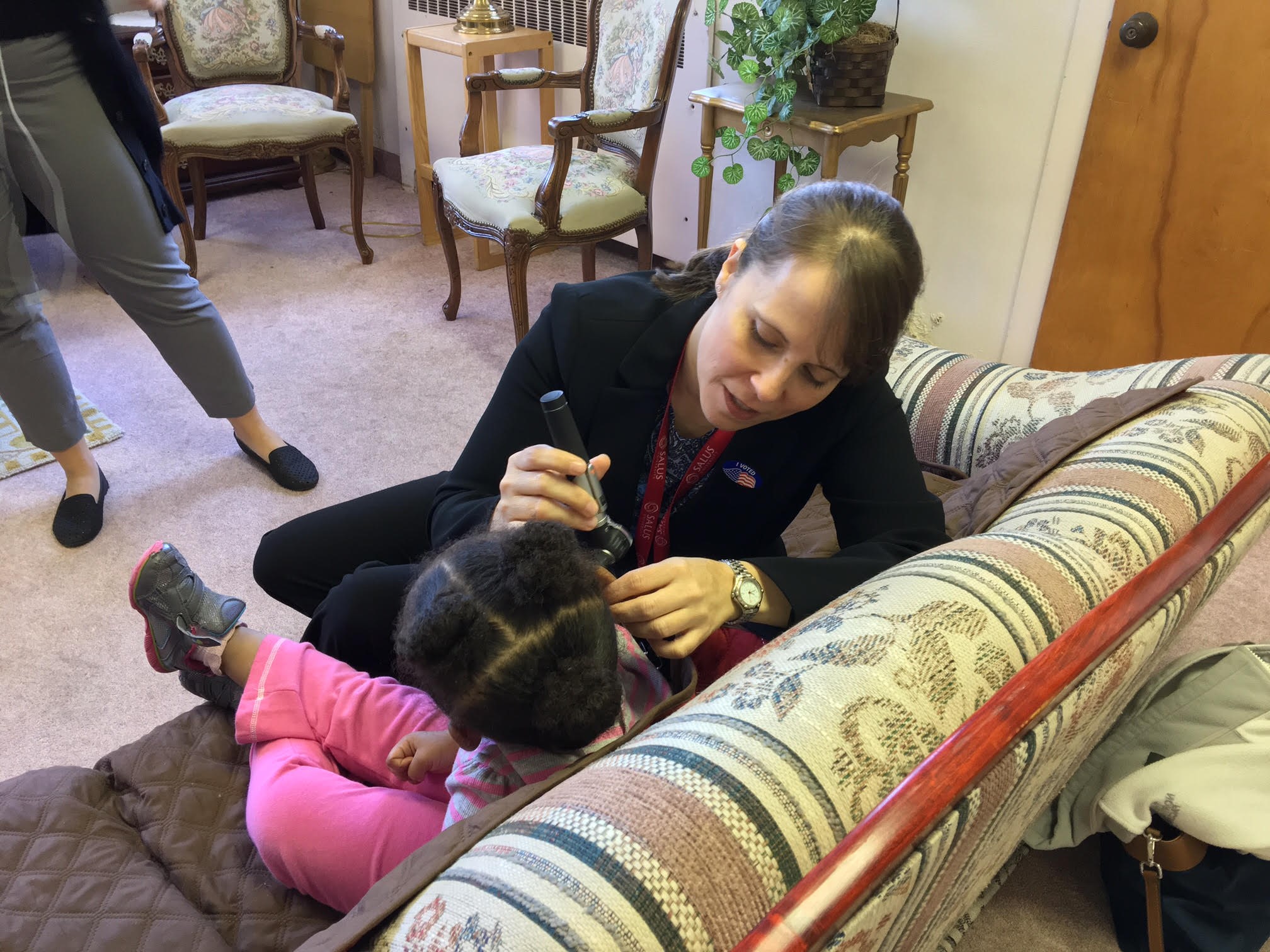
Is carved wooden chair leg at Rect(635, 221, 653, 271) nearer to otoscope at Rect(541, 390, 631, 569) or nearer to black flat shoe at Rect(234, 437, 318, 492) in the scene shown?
black flat shoe at Rect(234, 437, 318, 492)

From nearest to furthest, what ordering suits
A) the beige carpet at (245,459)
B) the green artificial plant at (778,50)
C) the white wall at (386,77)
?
1. the beige carpet at (245,459)
2. the green artificial plant at (778,50)
3. the white wall at (386,77)

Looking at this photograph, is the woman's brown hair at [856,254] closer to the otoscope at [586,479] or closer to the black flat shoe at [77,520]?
the otoscope at [586,479]

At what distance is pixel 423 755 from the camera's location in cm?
98

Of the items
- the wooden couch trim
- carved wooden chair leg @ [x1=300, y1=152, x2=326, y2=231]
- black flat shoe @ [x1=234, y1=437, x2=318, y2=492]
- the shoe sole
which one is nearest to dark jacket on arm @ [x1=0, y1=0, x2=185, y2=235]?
black flat shoe @ [x1=234, y1=437, x2=318, y2=492]

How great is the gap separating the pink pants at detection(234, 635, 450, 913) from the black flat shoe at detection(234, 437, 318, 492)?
3.36 ft

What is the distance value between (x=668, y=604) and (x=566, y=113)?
2835 mm

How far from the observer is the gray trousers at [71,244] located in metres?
1.64

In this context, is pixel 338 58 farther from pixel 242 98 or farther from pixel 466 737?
pixel 466 737

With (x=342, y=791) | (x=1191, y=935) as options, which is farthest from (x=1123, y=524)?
(x=342, y=791)

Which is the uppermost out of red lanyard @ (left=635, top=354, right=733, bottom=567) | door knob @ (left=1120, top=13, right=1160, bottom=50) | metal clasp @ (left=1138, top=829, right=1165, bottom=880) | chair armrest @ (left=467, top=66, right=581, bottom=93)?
door knob @ (left=1120, top=13, right=1160, bottom=50)

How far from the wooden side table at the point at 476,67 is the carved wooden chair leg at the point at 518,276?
648 mm

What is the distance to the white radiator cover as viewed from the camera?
115 inches

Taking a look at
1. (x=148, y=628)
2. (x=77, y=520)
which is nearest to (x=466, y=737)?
(x=148, y=628)

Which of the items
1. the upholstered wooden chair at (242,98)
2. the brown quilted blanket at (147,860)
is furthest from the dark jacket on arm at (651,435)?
the upholstered wooden chair at (242,98)
